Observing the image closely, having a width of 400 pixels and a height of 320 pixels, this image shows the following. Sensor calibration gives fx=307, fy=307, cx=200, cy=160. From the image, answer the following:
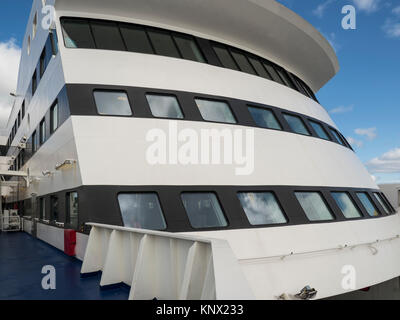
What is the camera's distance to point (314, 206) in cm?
898

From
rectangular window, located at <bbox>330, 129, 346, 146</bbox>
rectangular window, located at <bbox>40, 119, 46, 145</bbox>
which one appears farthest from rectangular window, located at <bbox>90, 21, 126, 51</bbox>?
rectangular window, located at <bbox>330, 129, 346, 146</bbox>

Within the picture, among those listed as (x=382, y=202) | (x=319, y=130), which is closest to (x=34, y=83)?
(x=319, y=130)

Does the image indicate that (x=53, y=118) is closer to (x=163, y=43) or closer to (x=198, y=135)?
(x=163, y=43)

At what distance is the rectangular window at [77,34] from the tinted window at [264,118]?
215 inches

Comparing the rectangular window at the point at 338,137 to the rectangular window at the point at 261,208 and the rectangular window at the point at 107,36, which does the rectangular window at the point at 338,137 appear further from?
the rectangular window at the point at 107,36

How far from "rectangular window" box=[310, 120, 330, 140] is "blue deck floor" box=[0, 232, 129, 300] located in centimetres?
956

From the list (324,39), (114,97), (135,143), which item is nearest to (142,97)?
(114,97)

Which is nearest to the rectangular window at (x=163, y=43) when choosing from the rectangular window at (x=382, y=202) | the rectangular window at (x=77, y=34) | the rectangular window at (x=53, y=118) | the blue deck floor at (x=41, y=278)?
the rectangular window at (x=77, y=34)

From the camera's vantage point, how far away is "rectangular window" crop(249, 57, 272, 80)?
41.2 ft

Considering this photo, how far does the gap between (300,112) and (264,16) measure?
13.1 feet

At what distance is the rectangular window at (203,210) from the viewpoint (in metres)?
7.41

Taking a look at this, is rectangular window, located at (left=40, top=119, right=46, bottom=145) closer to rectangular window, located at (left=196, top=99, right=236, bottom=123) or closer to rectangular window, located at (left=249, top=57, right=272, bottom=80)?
rectangular window, located at (left=196, top=99, right=236, bottom=123)

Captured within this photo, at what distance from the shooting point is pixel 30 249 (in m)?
10.5
